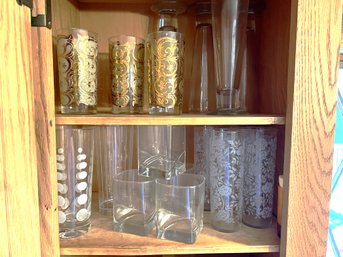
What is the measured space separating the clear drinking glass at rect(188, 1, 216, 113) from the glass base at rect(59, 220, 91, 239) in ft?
1.40

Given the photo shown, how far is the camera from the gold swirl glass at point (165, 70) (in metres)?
0.68

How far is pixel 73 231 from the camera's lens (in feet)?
2.26

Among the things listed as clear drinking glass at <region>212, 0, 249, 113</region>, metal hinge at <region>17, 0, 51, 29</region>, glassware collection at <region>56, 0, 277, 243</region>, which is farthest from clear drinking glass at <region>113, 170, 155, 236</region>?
metal hinge at <region>17, 0, 51, 29</region>

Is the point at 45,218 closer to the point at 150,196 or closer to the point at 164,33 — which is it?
the point at 150,196

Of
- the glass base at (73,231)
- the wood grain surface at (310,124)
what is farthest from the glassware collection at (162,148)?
the wood grain surface at (310,124)

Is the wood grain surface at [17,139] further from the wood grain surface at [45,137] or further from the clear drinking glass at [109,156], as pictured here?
the clear drinking glass at [109,156]

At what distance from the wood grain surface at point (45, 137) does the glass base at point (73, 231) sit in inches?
2.2

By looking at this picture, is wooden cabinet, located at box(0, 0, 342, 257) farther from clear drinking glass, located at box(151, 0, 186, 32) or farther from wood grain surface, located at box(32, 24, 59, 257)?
clear drinking glass, located at box(151, 0, 186, 32)

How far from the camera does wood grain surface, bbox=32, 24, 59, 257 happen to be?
581 mm

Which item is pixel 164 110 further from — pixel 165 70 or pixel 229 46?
pixel 229 46

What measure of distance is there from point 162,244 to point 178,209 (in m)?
0.09

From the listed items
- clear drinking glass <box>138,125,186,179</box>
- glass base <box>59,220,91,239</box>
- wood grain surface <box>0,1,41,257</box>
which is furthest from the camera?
clear drinking glass <box>138,125,186,179</box>

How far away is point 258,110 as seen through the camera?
3.01ft

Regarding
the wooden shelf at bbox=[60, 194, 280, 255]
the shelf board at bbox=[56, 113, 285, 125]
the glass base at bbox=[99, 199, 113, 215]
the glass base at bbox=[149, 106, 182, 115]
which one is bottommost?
the wooden shelf at bbox=[60, 194, 280, 255]
